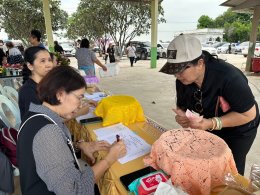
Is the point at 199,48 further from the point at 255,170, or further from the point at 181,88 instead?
the point at 255,170

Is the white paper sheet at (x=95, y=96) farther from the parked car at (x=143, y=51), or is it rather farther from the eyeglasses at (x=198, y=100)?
the parked car at (x=143, y=51)

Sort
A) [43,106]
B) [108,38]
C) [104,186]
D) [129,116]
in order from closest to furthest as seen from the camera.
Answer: [43,106], [104,186], [129,116], [108,38]

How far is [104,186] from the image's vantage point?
1247mm

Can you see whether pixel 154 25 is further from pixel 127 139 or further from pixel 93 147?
pixel 93 147

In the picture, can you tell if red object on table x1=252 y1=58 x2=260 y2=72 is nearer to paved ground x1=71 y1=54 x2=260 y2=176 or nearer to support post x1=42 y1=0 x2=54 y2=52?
paved ground x1=71 y1=54 x2=260 y2=176

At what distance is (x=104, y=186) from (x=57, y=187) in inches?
16.9

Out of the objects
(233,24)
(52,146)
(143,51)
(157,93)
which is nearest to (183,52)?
(52,146)

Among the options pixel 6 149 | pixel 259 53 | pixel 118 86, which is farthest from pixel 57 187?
pixel 259 53

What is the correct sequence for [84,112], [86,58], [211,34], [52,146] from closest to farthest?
[52,146] < [84,112] < [86,58] < [211,34]

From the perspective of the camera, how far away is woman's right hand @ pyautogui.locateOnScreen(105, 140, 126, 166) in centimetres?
122

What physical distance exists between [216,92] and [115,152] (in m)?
0.76

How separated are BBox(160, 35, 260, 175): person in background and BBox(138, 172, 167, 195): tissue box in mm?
434

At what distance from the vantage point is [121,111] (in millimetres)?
1760

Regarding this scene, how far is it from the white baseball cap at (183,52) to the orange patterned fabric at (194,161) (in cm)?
43
